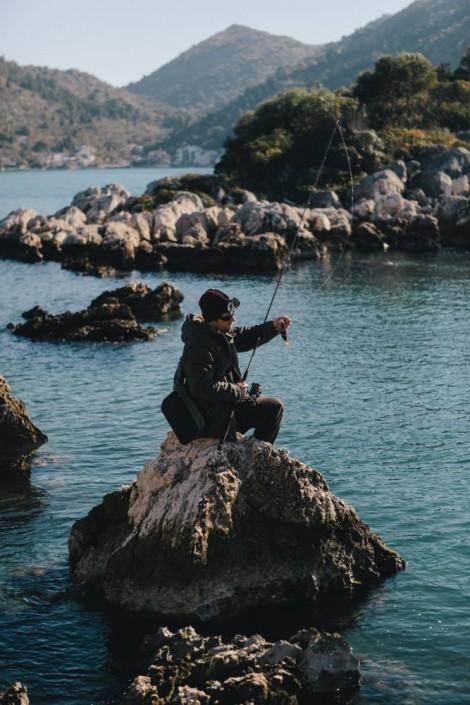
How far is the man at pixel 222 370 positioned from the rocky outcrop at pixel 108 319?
2774 cm

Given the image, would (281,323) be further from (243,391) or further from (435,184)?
(435,184)

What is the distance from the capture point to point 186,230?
2990 inches

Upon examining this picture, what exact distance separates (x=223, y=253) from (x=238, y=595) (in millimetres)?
53816

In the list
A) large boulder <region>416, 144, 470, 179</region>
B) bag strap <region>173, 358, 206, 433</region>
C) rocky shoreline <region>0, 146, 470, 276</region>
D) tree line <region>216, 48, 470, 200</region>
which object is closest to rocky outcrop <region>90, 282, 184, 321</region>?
rocky shoreline <region>0, 146, 470, 276</region>

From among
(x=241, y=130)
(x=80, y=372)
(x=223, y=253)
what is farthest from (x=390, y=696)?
(x=241, y=130)

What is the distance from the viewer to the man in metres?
15.6

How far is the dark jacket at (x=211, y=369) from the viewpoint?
15547 mm

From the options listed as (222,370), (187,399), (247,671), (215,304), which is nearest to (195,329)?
(215,304)

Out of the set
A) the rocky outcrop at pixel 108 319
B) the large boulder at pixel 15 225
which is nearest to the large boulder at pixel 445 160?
the large boulder at pixel 15 225

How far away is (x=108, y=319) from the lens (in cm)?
4597

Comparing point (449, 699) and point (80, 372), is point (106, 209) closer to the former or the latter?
point (80, 372)

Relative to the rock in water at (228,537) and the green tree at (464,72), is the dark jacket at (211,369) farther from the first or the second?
the green tree at (464,72)

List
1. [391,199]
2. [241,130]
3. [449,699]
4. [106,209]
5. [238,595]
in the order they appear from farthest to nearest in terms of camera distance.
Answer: [241,130]
[106,209]
[391,199]
[238,595]
[449,699]

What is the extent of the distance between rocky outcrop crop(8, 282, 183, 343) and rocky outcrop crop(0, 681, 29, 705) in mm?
31020
